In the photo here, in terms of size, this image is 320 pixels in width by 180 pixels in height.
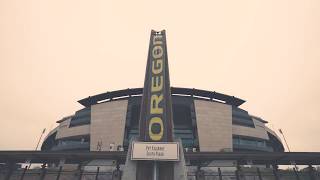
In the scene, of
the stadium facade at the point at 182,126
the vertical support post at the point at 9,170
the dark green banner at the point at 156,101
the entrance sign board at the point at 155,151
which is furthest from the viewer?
the stadium facade at the point at 182,126

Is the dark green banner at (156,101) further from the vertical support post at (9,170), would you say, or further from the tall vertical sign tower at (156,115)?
the vertical support post at (9,170)

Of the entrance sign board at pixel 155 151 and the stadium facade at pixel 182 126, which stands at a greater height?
the stadium facade at pixel 182 126

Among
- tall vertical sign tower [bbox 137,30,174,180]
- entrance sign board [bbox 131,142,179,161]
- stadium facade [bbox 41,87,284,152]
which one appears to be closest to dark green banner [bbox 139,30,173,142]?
tall vertical sign tower [bbox 137,30,174,180]

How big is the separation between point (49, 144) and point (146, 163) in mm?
70308

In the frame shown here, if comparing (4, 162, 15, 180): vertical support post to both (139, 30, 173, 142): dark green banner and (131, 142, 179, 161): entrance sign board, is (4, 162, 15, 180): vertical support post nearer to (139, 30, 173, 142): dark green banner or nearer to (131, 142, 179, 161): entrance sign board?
(131, 142, 179, 161): entrance sign board

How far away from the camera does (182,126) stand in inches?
2226

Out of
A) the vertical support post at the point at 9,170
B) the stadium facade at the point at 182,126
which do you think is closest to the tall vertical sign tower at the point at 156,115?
the vertical support post at the point at 9,170

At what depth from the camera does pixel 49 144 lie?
7731cm

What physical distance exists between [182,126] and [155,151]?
125 ft

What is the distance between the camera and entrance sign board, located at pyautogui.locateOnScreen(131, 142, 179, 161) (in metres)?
19.0

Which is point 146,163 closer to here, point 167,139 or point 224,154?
point 167,139

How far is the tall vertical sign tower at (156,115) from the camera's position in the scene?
1914cm

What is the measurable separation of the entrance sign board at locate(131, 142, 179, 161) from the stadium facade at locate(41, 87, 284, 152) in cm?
3140

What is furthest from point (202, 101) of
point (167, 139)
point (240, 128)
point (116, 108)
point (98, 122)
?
point (167, 139)
